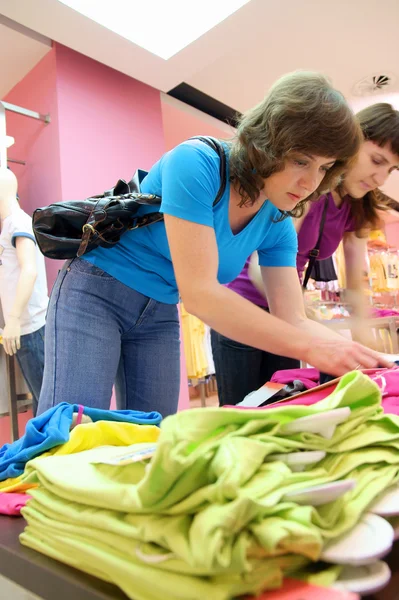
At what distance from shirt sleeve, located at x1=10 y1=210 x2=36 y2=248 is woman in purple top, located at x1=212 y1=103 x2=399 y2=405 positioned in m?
1.22

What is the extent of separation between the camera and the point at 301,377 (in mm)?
934

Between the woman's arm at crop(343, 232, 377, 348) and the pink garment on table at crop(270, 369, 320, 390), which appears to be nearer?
the pink garment on table at crop(270, 369, 320, 390)

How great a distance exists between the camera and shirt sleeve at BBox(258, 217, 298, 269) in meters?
1.00

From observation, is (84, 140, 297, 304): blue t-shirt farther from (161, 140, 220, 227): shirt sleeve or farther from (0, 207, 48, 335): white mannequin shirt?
(0, 207, 48, 335): white mannequin shirt

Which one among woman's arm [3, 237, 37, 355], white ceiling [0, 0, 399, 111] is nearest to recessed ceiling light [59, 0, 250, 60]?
white ceiling [0, 0, 399, 111]

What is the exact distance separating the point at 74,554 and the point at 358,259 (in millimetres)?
1319

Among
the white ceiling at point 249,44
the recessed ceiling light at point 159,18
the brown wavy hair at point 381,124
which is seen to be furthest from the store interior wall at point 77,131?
the brown wavy hair at point 381,124

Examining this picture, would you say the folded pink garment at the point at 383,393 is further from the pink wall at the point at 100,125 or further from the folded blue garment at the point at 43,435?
the pink wall at the point at 100,125

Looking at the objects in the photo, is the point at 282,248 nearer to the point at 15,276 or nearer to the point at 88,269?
the point at 88,269

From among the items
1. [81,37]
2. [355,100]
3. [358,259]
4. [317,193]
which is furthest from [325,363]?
[355,100]

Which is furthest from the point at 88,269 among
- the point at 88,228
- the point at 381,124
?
the point at 381,124

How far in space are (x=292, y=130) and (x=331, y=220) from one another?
59cm

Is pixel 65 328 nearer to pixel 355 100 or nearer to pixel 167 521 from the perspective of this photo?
pixel 167 521

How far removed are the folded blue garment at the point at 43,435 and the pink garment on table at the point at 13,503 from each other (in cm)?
6
